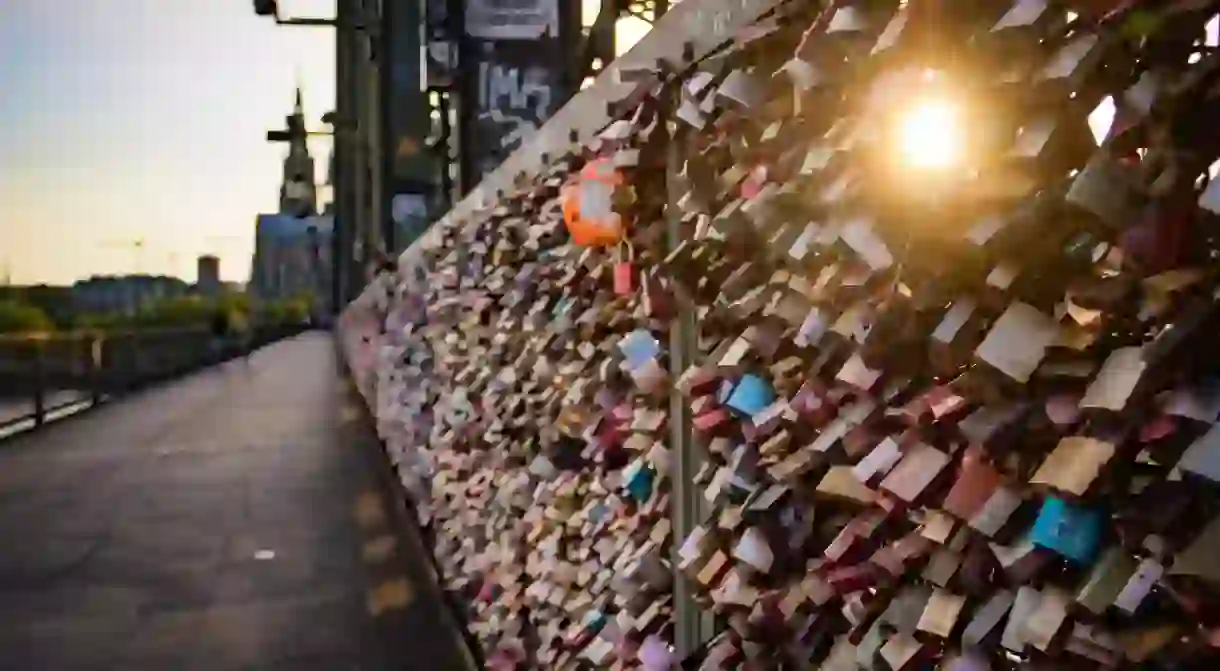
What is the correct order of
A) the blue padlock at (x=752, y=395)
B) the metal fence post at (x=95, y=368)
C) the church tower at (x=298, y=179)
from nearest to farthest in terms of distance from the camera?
the blue padlock at (x=752, y=395), the metal fence post at (x=95, y=368), the church tower at (x=298, y=179)

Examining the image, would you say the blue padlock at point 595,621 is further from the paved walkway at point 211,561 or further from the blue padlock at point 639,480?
the paved walkway at point 211,561

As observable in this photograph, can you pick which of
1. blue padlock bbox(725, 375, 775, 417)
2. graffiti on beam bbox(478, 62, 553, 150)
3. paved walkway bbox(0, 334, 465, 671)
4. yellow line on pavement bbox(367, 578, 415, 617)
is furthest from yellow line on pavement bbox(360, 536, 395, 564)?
blue padlock bbox(725, 375, 775, 417)

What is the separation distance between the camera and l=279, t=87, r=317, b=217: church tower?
3052cm

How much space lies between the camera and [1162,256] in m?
1.06

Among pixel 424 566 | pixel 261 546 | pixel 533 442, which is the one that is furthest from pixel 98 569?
pixel 533 442

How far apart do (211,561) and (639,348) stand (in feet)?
17.4

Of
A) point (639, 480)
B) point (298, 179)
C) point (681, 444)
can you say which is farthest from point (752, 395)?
point (298, 179)

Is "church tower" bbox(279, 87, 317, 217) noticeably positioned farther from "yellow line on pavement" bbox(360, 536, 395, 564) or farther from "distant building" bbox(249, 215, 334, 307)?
"distant building" bbox(249, 215, 334, 307)

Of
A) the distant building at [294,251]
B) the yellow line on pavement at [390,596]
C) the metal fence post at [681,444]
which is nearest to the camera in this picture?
the metal fence post at [681,444]

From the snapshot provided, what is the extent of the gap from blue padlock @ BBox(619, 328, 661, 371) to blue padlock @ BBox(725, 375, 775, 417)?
55 cm

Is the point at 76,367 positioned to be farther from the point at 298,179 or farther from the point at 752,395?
the point at 752,395

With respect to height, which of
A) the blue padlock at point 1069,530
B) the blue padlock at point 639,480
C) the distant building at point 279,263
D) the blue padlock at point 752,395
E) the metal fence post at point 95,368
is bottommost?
the distant building at point 279,263

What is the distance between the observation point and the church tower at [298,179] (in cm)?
3052

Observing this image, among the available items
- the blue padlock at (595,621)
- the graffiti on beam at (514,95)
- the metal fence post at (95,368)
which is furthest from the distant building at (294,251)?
the blue padlock at (595,621)
